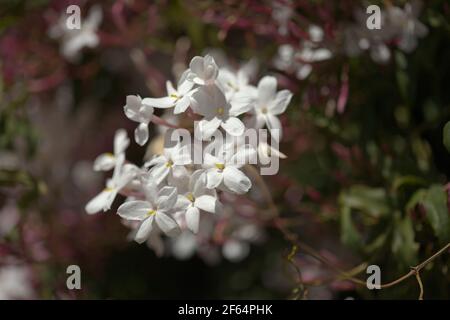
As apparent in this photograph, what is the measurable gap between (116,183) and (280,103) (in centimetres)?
28

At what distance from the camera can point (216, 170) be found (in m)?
0.80

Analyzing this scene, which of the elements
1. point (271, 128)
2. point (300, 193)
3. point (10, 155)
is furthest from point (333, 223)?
point (10, 155)

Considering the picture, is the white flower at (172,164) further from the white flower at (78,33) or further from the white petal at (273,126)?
the white flower at (78,33)

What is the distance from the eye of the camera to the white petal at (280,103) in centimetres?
90

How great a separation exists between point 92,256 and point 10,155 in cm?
31

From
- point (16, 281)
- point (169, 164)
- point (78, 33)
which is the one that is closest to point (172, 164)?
point (169, 164)

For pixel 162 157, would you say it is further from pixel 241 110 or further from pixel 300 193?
pixel 300 193

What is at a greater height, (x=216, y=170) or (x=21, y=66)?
(x=21, y=66)

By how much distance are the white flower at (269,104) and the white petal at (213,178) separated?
0.13 m

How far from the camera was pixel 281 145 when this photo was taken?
4.06 feet

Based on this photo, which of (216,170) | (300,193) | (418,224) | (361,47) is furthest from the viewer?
(300,193)

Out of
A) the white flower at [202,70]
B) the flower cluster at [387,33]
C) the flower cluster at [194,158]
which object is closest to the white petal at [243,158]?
the flower cluster at [194,158]
